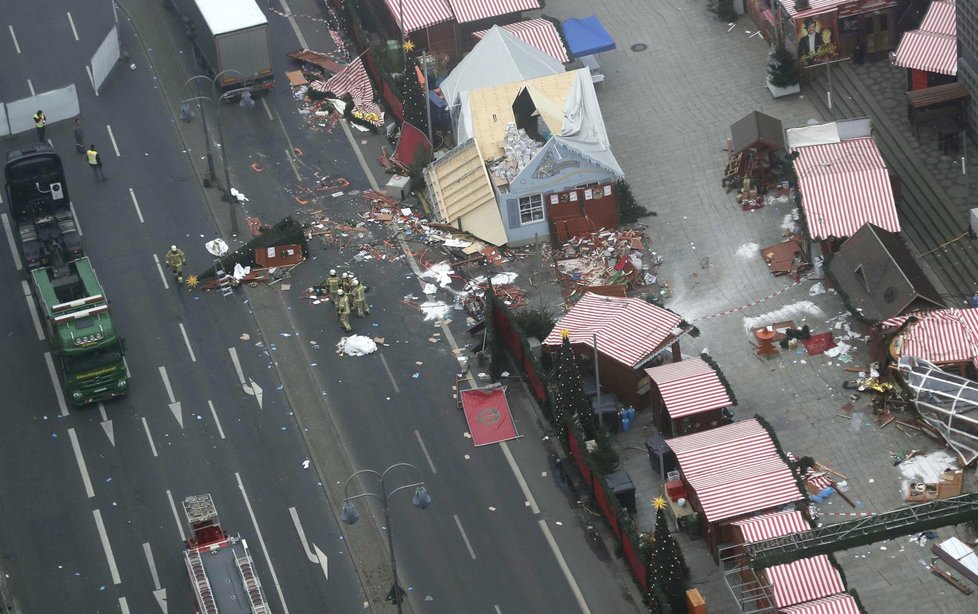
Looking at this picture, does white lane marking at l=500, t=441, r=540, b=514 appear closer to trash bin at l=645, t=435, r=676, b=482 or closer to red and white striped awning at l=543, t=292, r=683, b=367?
red and white striped awning at l=543, t=292, r=683, b=367

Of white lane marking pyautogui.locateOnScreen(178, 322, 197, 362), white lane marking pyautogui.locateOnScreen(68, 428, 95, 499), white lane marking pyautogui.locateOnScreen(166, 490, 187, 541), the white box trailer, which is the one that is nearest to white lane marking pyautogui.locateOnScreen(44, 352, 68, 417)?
white lane marking pyautogui.locateOnScreen(68, 428, 95, 499)

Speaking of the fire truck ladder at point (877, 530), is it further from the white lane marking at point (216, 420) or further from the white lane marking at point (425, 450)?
the white lane marking at point (216, 420)

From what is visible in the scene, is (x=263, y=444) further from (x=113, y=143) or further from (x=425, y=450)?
(x=113, y=143)

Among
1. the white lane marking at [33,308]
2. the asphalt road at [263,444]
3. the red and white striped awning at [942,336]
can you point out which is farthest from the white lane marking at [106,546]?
the red and white striped awning at [942,336]

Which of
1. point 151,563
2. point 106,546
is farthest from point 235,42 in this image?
point 151,563

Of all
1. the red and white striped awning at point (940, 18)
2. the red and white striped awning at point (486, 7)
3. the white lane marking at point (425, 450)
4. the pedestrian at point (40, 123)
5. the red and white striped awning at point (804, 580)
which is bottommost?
the red and white striped awning at point (804, 580)

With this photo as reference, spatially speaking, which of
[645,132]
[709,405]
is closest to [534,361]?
[709,405]
